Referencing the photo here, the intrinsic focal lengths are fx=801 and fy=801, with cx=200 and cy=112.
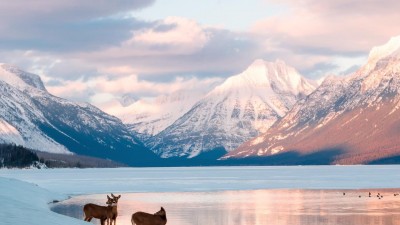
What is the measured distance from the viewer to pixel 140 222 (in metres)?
40.8

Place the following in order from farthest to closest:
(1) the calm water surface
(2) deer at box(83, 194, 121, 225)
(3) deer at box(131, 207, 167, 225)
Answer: (1) the calm water surface < (2) deer at box(83, 194, 121, 225) < (3) deer at box(131, 207, 167, 225)

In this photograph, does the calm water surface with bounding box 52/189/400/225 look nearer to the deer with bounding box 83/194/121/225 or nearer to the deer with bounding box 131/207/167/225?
the deer with bounding box 83/194/121/225

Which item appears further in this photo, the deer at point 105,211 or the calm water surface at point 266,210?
A: the calm water surface at point 266,210

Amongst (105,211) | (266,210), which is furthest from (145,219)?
(266,210)

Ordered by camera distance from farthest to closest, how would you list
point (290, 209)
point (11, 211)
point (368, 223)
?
point (290, 209) < point (368, 223) < point (11, 211)

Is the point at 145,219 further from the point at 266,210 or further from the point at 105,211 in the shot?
the point at 266,210

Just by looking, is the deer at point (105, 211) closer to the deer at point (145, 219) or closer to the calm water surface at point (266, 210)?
the calm water surface at point (266, 210)

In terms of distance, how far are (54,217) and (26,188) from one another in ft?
107

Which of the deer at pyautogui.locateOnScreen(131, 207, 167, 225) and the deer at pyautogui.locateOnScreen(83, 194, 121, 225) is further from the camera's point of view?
the deer at pyautogui.locateOnScreen(83, 194, 121, 225)

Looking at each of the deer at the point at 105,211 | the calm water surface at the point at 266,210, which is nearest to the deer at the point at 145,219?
the deer at the point at 105,211

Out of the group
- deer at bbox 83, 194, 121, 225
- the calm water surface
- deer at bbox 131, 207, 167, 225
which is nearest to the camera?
deer at bbox 131, 207, 167, 225

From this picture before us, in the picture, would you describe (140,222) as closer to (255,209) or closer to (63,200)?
(255,209)

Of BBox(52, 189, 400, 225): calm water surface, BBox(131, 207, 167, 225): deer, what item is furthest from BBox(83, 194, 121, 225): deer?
BBox(131, 207, 167, 225): deer

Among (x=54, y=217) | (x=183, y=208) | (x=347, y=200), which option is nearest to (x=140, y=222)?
(x=54, y=217)
